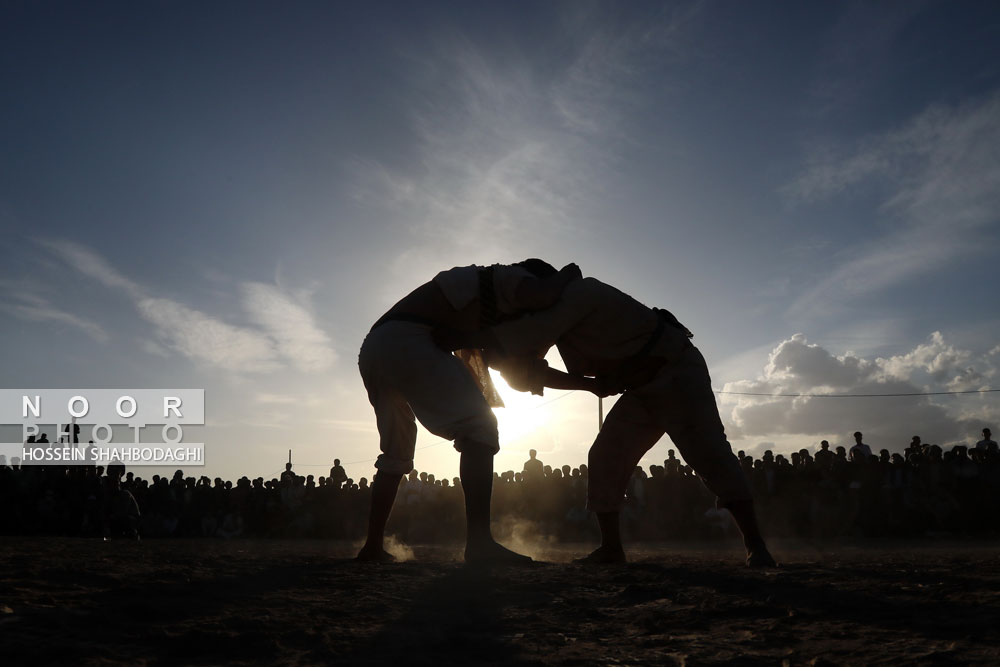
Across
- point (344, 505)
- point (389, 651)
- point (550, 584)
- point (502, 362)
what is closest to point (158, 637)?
point (389, 651)

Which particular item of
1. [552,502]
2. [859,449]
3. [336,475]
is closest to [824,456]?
[859,449]

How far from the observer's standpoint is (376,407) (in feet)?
14.8

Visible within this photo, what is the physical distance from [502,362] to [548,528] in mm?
11056

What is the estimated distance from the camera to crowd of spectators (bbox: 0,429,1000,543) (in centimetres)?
1272

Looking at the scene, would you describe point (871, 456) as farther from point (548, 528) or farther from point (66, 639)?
point (66, 639)

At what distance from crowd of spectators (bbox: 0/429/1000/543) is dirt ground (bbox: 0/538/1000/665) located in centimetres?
1035

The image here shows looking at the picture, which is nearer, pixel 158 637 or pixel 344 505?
pixel 158 637

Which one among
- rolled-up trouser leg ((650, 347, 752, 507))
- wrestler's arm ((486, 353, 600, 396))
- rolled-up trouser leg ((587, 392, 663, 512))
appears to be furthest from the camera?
rolled-up trouser leg ((587, 392, 663, 512))

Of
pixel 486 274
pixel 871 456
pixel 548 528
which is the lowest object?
pixel 548 528

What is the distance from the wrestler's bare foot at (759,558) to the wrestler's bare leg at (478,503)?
1202 mm

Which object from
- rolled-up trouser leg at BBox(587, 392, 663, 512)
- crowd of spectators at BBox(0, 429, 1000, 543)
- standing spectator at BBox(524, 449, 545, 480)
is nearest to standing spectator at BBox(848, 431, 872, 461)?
crowd of spectators at BBox(0, 429, 1000, 543)

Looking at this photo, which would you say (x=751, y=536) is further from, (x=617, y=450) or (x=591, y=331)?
(x=591, y=331)

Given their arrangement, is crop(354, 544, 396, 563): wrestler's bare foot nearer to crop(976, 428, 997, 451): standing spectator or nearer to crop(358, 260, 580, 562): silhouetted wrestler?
crop(358, 260, 580, 562): silhouetted wrestler

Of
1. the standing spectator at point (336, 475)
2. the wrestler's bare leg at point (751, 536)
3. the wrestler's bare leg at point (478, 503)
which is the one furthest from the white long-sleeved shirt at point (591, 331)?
the standing spectator at point (336, 475)
